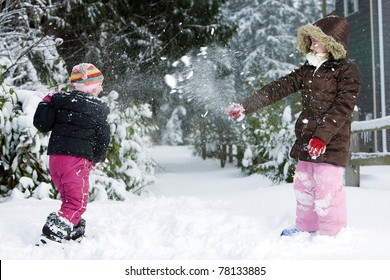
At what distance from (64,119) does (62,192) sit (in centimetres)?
51

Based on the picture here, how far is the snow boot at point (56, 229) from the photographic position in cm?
299

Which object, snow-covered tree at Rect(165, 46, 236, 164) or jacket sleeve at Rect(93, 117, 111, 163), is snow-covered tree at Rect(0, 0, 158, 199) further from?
snow-covered tree at Rect(165, 46, 236, 164)

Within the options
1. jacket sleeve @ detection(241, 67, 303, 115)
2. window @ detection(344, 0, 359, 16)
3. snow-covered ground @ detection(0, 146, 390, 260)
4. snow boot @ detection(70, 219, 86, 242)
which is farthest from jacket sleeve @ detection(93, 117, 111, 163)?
window @ detection(344, 0, 359, 16)

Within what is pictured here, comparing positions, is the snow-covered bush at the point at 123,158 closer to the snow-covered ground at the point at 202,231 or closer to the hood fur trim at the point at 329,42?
the snow-covered ground at the point at 202,231

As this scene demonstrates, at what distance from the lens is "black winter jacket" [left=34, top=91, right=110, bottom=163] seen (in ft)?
10.2

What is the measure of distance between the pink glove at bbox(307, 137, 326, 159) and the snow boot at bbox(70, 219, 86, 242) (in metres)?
1.63

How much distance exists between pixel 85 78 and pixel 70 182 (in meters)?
0.75

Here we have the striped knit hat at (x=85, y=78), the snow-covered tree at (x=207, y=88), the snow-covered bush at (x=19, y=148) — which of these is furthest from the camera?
the snow-covered tree at (x=207, y=88)

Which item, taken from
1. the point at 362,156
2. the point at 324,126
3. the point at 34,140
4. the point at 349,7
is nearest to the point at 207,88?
the point at 349,7

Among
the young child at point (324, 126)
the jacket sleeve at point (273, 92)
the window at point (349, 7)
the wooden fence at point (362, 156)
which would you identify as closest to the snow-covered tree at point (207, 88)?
the window at point (349, 7)

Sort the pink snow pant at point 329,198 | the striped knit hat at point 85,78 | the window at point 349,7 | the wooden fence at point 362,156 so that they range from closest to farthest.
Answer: the pink snow pant at point 329,198 → the striped knit hat at point 85,78 → the wooden fence at point 362,156 → the window at point 349,7

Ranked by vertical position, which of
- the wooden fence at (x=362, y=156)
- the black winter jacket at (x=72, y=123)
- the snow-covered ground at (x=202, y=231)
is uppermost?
the black winter jacket at (x=72, y=123)

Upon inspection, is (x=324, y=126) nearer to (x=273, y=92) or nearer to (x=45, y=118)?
(x=273, y=92)

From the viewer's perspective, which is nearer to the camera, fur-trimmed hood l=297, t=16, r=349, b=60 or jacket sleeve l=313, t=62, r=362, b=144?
jacket sleeve l=313, t=62, r=362, b=144
